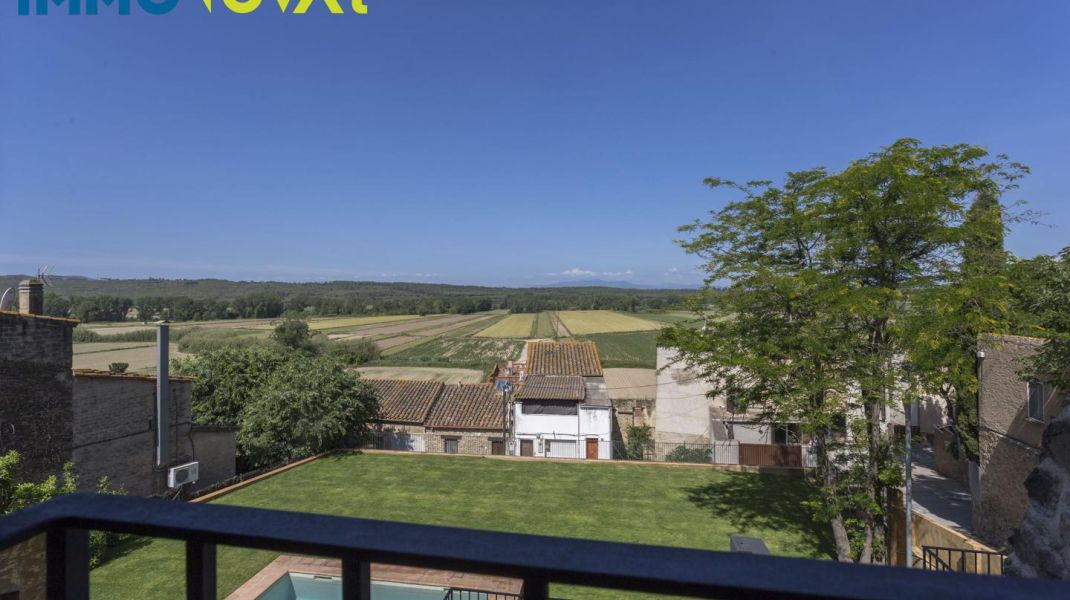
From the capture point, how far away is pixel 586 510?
14789mm

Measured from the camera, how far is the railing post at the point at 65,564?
1143 millimetres

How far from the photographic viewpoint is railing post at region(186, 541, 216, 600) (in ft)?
3.65

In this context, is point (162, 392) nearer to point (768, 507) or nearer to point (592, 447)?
point (592, 447)

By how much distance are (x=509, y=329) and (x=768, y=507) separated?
77.6 metres

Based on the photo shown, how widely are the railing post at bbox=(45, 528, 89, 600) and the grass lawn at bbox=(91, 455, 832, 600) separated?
11221 mm

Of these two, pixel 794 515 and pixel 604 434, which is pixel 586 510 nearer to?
pixel 794 515

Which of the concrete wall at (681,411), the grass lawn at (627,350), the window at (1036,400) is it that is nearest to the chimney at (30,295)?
the window at (1036,400)

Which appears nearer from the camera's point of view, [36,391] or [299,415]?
[36,391]

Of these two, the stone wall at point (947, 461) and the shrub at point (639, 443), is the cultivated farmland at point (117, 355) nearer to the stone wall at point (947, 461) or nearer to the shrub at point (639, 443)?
the shrub at point (639, 443)

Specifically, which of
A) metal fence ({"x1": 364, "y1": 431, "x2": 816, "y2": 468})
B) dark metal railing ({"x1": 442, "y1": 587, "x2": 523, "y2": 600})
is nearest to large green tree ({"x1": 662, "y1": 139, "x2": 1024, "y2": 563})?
dark metal railing ({"x1": 442, "y1": 587, "x2": 523, "y2": 600})

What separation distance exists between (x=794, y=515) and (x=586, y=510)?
17.4ft

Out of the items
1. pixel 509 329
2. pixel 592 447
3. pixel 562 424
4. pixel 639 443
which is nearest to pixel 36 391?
pixel 562 424

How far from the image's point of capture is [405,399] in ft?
86.1

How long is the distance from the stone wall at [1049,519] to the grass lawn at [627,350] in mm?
45946
